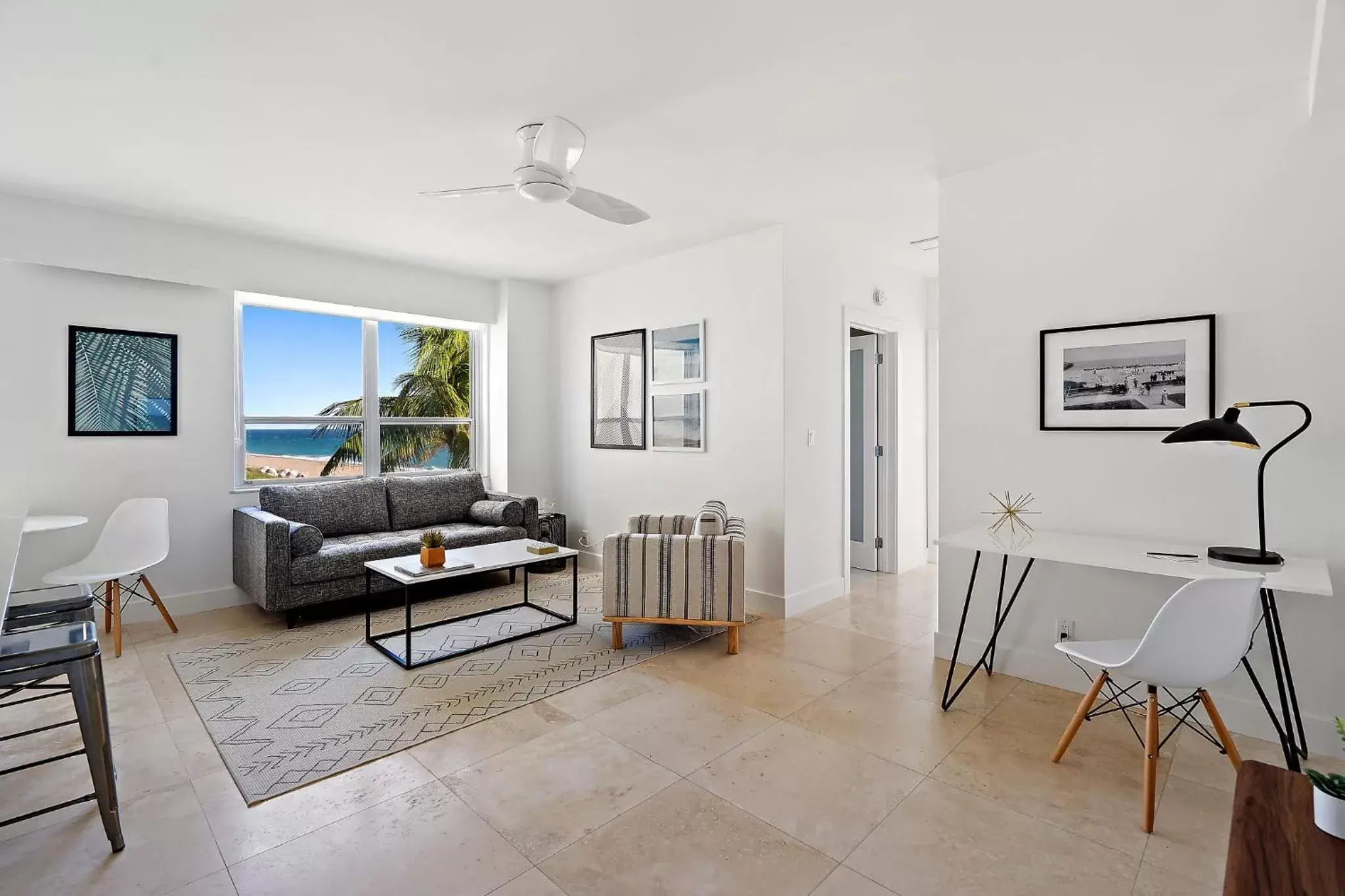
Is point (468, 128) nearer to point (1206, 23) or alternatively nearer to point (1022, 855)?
point (1206, 23)

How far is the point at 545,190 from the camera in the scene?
277cm

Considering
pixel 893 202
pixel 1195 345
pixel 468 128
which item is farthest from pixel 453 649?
pixel 1195 345

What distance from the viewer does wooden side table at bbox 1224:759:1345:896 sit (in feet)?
3.16

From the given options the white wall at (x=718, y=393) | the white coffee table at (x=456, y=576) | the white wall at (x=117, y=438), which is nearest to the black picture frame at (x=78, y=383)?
the white wall at (x=117, y=438)

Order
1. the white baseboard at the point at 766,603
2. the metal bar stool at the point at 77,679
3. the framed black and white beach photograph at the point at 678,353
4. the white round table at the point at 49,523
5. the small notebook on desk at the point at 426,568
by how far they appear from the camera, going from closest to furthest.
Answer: the metal bar stool at the point at 77,679, the white round table at the point at 49,523, the small notebook on desk at the point at 426,568, the white baseboard at the point at 766,603, the framed black and white beach photograph at the point at 678,353

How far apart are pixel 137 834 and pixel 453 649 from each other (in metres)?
1.69

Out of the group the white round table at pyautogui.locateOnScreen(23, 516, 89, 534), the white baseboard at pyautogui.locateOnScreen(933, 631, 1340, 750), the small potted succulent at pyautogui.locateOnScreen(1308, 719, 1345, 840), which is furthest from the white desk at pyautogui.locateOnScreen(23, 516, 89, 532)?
the small potted succulent at pyautogui.locateOnScreen(1308, 719, 1345, 840)

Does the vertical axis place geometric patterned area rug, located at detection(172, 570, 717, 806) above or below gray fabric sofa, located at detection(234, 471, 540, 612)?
below

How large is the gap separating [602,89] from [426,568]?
259 cm

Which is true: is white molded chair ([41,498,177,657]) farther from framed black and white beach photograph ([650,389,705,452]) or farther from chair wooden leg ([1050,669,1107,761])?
chair wooden leg ([1050,669,1107,761])

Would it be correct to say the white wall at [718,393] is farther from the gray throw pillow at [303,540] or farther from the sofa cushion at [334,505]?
the gray throw pillow at [303,540]

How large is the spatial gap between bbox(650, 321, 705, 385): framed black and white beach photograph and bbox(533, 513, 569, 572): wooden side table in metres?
1.53

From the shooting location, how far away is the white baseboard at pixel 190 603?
4.18 meters

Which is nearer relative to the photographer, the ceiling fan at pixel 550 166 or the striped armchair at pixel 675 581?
the ceiling fan at pixel 550 166
